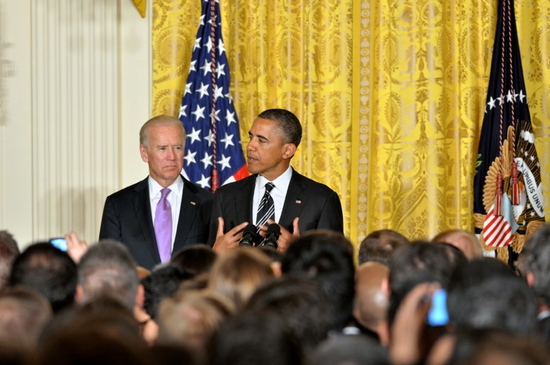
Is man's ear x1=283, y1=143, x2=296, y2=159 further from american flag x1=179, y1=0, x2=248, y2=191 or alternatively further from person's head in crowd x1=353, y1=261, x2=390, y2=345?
person's head in crowd x1=353, y1=261, x2=390, y2=345

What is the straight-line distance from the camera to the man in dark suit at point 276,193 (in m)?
5.51

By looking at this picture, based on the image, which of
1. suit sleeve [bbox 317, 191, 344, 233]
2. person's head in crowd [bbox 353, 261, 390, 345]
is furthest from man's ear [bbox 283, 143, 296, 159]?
person's head in crowd [bbox 353, 261, 390, 345]

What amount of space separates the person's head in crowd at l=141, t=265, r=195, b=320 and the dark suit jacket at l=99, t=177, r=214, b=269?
2.09 m

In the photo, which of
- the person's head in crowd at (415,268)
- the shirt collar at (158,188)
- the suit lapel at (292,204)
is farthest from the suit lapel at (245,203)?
the person's head in crowd at (415,268)

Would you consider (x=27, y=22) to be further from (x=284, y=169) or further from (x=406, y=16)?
(x=406, y=16)

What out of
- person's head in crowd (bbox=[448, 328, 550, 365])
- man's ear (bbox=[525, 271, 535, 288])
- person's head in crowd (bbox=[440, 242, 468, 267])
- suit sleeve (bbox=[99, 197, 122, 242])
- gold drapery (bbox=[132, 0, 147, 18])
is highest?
gold drapery (bbox=[132, 0, 147, 18])

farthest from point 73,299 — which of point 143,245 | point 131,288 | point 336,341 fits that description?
point 143,245

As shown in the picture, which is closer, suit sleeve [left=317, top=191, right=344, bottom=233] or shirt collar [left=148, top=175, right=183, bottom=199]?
suit sleeve [left=317, top=191, right=344, bottom=233]

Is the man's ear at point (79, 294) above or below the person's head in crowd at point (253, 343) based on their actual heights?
below

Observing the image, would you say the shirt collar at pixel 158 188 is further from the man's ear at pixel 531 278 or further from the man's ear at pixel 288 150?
the man's ear at pixel 531 278

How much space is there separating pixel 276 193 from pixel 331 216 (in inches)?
15.1

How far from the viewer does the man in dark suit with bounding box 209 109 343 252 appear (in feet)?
18.1

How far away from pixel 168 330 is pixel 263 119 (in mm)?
3575

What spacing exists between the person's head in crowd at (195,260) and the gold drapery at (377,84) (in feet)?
12.4
